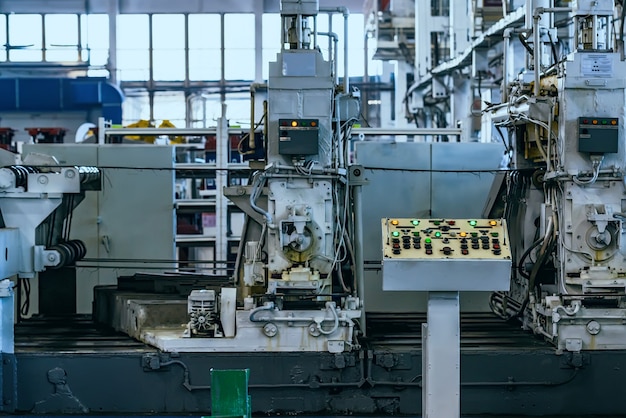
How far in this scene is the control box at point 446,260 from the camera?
5.05m

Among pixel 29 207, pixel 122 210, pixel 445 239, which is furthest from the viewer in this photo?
pixel 122 210

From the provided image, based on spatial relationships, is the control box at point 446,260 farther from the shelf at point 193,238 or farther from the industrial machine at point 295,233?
the shelf at point 193,238

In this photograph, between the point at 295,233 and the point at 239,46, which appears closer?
the point at 295,233

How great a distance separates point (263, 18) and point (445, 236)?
17125 mm

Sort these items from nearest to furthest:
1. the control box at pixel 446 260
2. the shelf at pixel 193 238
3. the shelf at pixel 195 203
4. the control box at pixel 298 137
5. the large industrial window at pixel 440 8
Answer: the control box at pixel 446 260
the control box at pixel 298 137
the shelf at pixel 193 238
the shelf at pixel 195 203
the large industrial window at pixel 440 8

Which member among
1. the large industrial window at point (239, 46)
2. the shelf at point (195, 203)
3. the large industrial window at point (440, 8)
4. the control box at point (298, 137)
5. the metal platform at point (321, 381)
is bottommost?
the metal platform at point (321, 381)

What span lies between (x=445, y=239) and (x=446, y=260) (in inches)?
7.9

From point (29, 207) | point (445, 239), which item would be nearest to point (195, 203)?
point (29, 207)

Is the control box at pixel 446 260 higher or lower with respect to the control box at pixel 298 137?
lower

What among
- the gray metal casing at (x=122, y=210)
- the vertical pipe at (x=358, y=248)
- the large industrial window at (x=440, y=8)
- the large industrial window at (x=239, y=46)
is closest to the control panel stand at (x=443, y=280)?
the vertical pipe at (x=358, y=248)

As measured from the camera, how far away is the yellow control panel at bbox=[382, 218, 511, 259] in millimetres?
5117

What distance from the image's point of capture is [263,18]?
21.8 meters

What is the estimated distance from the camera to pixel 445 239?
5.21 meters

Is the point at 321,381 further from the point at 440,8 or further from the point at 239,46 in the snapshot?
the point at 239,46
